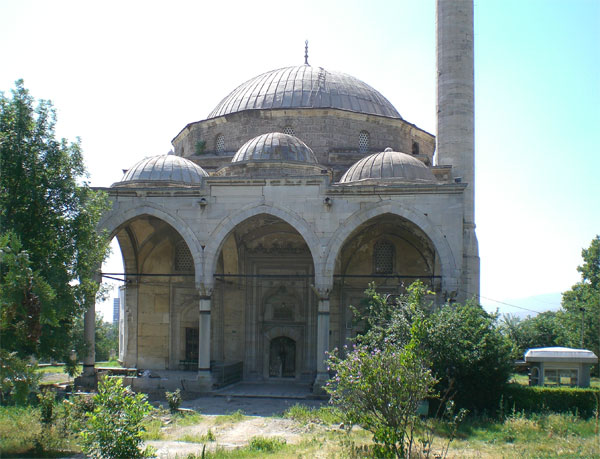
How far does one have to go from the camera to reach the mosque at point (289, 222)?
1455cm

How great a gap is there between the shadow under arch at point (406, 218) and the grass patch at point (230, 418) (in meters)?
Result: 3.78

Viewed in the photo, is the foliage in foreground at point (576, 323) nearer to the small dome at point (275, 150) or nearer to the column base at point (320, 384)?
the column base at point (320, 384)

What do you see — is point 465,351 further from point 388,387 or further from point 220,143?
point 220,143

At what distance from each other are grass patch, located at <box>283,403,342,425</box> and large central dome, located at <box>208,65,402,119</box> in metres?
10.6

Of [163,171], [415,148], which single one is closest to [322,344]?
[163,171]

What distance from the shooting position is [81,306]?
33.3 ft

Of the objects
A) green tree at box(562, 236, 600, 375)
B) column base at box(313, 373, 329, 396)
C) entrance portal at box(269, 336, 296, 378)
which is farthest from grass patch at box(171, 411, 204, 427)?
green tree at box(562, 236, 600, 375)

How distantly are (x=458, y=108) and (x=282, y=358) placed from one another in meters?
8.63

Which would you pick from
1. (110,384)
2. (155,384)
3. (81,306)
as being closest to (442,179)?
(155,384)

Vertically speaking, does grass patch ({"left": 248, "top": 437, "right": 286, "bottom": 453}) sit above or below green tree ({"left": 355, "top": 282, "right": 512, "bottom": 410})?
below

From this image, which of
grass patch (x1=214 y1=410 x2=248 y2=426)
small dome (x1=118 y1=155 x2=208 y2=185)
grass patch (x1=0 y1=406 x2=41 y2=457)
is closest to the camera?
grass patch (x1=0 y1=406 x2=41 y2=457)

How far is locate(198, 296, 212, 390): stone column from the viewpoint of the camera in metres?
14.6

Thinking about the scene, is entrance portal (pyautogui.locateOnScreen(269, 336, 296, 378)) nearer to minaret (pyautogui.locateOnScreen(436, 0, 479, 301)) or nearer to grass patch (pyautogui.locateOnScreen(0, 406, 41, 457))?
minaret (pyautogui.locateOnScreen(436, 0, 479, 301))

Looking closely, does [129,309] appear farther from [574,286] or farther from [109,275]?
[574,286]
